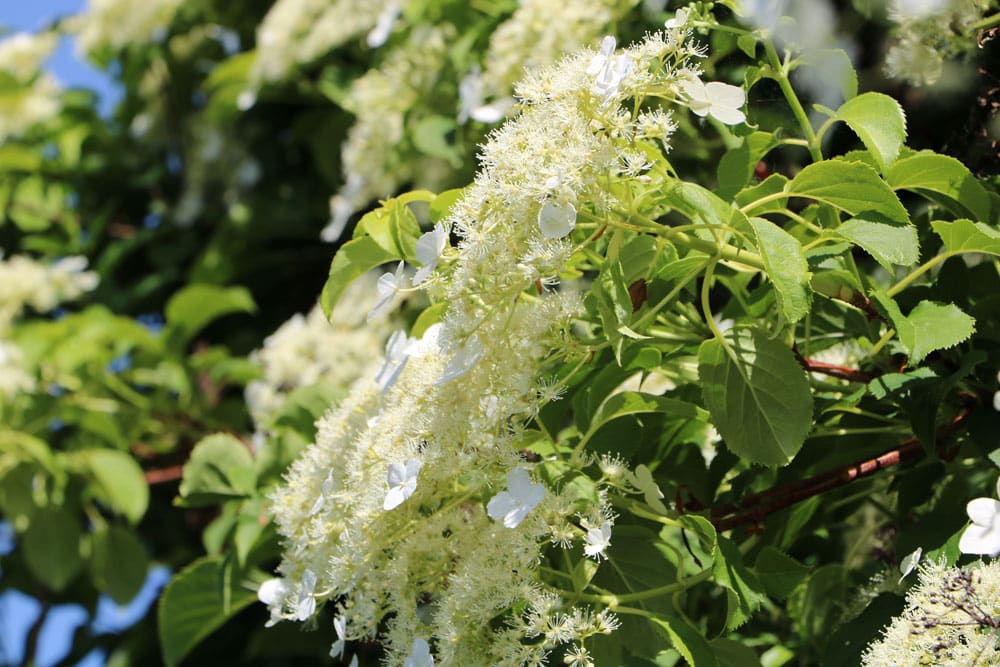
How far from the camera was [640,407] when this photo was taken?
2.83 ft

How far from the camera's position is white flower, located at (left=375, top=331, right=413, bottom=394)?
898 mm

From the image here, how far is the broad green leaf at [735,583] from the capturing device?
2.61 feet

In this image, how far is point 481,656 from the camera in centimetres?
80

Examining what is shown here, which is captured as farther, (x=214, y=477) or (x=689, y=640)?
(x=214, y=477)

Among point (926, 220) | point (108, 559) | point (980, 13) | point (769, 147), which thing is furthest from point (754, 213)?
point (108, 559)

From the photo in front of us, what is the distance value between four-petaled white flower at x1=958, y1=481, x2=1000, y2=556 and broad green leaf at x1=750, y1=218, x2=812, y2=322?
0.18m

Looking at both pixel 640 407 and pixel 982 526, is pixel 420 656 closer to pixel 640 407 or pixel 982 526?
pixel 640 407

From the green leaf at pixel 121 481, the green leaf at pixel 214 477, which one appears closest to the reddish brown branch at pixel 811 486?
the green leaf at pixel 214 477

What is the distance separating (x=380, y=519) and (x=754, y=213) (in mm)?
366

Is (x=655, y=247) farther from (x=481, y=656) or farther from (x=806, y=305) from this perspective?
(x=481, y=656)

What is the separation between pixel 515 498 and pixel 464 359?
0.10 meters

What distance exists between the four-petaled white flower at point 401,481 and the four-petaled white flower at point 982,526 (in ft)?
1.24

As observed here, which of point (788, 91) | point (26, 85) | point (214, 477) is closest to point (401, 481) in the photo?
point (788, 91)

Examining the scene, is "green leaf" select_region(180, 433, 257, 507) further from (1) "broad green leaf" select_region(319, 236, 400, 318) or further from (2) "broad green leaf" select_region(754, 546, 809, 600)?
(2) "broad green leaf" select_region(754, 546, 809, 600)
